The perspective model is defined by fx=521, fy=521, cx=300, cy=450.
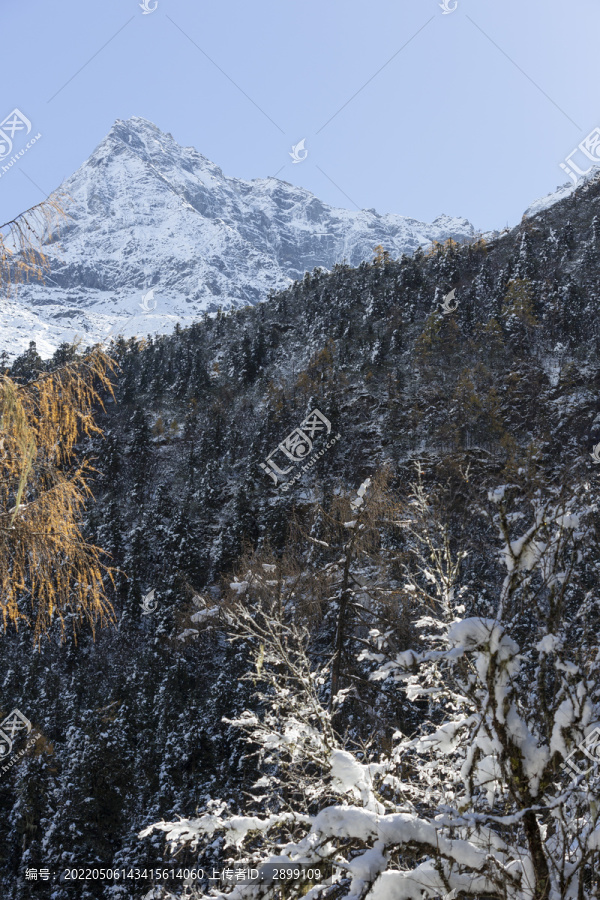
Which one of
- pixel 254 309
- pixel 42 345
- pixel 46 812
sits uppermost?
pixel 42 345

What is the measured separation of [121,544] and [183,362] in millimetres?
30136

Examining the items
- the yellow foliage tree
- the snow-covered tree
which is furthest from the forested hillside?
the yellow foliage tree

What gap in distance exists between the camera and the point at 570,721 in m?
3.31

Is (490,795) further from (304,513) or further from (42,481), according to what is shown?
(304,513)

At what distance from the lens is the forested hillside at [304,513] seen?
21.5 ft

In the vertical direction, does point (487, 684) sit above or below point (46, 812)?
above

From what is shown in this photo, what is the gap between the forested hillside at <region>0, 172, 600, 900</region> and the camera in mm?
6543

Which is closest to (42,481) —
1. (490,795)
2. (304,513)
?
(490,795)

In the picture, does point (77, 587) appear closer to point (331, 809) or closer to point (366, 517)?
point (331, 809)

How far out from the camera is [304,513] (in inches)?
1375

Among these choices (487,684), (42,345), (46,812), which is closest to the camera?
(487,684)

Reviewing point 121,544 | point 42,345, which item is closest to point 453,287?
point 121,544

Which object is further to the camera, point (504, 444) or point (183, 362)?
point (183, 362)

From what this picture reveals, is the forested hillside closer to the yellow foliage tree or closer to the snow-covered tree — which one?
the snow-covered tree
